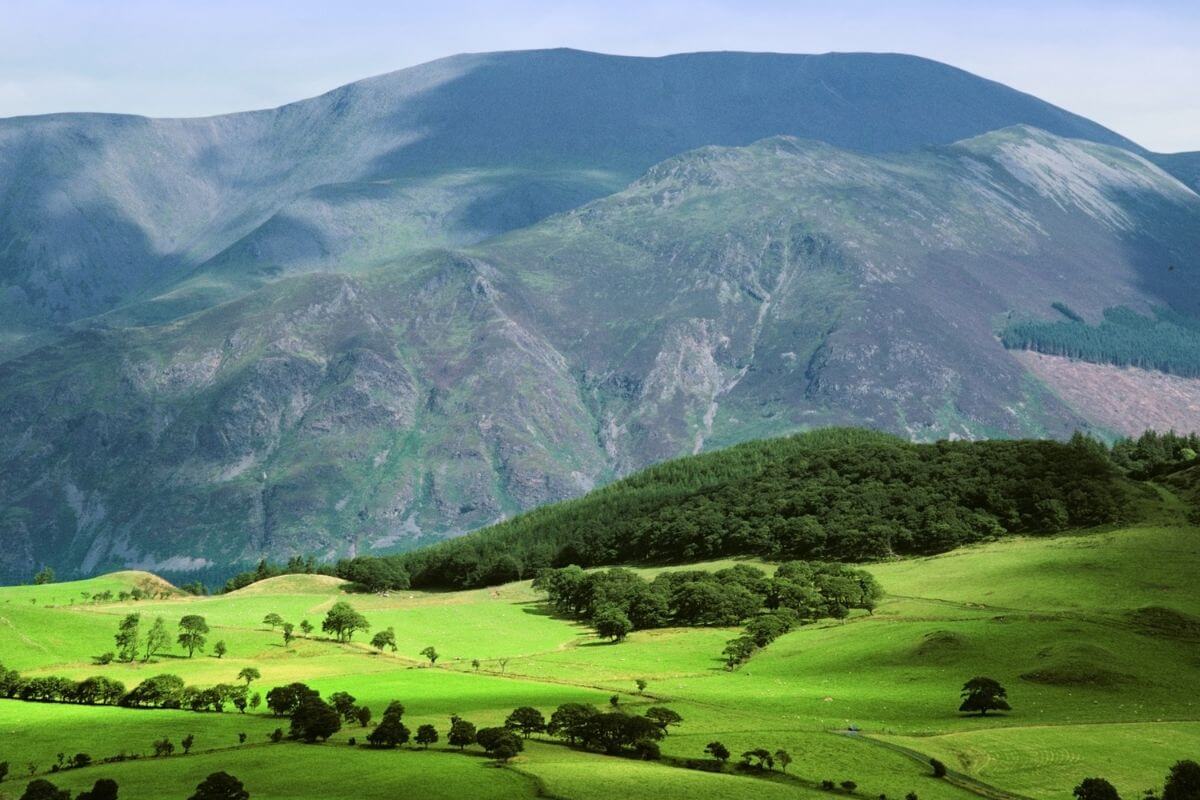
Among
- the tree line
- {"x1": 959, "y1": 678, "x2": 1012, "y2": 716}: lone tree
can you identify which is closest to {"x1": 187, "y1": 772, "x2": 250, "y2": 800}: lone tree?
the tree line

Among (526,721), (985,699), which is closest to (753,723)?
(526,721)

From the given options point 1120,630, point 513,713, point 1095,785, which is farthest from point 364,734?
point 1120,630

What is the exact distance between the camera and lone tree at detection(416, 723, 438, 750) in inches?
5556

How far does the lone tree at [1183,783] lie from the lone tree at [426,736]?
64330 mm

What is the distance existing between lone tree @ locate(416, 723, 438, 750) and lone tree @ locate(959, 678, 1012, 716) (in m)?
56.6

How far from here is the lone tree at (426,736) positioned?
141 m

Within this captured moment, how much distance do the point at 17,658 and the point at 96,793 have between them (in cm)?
8479

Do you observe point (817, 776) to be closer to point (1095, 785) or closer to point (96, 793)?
point (1095, 785)

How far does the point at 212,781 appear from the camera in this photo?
116000 millimetres

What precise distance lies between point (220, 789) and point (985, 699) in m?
81.3

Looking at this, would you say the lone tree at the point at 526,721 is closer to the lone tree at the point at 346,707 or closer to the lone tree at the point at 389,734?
the lone tree at the point at 389,734

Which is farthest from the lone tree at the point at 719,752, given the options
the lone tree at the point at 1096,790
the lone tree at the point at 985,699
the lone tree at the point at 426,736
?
the lone tree at the point at 985,699

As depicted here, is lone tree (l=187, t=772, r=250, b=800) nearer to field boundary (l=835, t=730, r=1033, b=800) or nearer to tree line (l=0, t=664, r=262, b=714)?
tree line (l=0, t=664, r=262, b=714)

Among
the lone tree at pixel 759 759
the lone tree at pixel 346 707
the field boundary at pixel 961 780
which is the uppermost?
the lone tree at pixel 346 707
